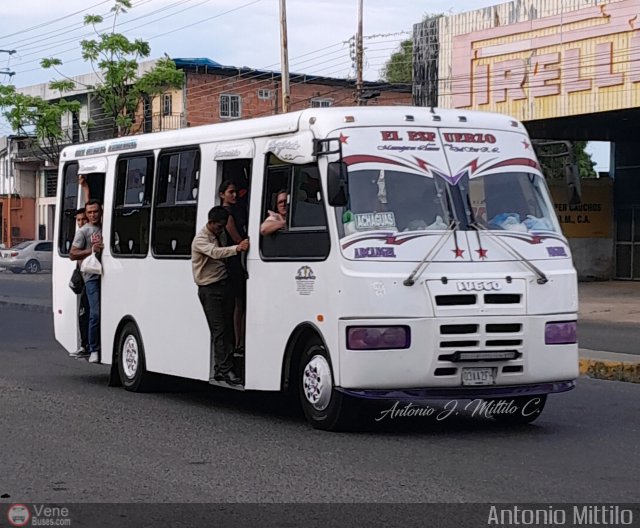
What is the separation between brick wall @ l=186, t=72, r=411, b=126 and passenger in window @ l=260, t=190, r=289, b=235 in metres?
50.3

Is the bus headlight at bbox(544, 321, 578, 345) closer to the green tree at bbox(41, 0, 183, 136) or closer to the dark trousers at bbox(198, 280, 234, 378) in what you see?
the dark trousers at bbox(198, 280, 234, 378)

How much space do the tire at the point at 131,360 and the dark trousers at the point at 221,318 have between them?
180 cm

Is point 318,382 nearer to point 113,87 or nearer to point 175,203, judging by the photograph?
point 175,203

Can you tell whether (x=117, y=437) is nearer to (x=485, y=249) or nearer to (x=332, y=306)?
(x=332, y=306)

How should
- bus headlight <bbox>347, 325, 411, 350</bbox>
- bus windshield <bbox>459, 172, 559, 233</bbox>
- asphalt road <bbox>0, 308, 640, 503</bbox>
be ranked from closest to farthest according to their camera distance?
asphalt road <bbox>0, 308, 640, 503</bbox>
bus headlight <bbox>347, 325, 411, 350</bbox>
bus windshield <bbox>459, 172, 559, 233</bbox>

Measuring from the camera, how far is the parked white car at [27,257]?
5662 cm

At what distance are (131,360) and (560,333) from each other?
507 centimetres

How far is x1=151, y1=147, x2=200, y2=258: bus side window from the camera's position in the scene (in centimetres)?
1253

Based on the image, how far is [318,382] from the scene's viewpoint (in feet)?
34.3

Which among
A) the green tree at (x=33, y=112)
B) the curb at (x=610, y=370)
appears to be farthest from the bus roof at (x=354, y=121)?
the green tree at (x=33, y=112)

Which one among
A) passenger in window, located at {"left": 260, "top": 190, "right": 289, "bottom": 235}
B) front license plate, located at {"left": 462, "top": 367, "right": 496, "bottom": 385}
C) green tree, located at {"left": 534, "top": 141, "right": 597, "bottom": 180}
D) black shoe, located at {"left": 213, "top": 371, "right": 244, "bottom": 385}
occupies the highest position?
green tree, located at {"left": 534, "top": 141, "right": 597, "bottom": 180}

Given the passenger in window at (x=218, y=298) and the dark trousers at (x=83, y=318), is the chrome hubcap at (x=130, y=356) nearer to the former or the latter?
the dark trousers at (x=83, y=318)

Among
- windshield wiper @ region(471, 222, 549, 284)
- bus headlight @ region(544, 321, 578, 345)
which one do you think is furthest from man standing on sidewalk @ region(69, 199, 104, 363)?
bus headlight @ region(544, 321, 578, 345)

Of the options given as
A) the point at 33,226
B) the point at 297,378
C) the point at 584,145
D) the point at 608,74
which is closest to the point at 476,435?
the point at 297,378
